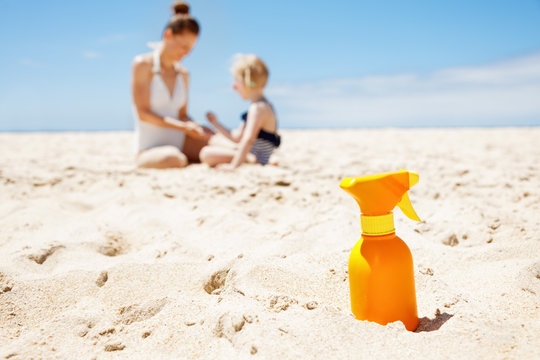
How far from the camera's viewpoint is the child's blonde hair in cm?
364

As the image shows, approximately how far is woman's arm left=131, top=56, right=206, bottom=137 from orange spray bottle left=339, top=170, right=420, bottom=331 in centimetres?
292

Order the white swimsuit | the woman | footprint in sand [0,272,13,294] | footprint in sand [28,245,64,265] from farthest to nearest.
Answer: the white swimsuit, the woman, footprint in sand [28,245,64,265], footprint in sand [0,272,13,294]

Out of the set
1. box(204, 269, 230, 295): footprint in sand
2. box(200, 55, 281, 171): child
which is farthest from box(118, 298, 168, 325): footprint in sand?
box(200, 55, 281, 171): child

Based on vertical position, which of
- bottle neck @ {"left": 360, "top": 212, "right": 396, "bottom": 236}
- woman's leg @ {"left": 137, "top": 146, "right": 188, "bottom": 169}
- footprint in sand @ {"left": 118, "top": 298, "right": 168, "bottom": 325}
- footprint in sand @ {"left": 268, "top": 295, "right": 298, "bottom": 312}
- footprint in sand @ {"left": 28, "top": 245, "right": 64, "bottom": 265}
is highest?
bottle neck @ {"left": 360, "top": 212, "right": 396, "bottom": 236}

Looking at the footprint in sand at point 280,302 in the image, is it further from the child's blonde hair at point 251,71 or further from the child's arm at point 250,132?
the child's blonde hair at point 251,71

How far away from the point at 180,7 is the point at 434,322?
3.70 meters

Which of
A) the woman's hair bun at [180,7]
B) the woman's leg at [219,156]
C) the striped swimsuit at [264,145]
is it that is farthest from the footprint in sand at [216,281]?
the woman's hair bun at [180,7]

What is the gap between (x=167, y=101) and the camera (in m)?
4.10

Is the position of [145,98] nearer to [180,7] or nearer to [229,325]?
[180,7]

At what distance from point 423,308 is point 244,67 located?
284 centimetres

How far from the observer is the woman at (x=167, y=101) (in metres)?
3.78

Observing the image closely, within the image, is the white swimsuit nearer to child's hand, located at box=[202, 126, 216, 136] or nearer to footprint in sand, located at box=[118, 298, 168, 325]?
child's hand, located at box=[202, 126, 216, 136]

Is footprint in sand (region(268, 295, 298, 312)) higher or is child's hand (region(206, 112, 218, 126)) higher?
child's hand (region(206, 112, 218, 126))

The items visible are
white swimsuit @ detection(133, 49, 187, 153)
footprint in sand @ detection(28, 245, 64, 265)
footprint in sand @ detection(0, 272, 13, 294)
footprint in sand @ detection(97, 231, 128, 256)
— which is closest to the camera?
footprint in sand @ detection(0, 272, 13, 294)
